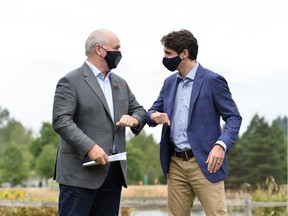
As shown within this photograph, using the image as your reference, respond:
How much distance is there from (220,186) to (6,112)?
74050 mm

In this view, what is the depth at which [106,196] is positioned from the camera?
4.18 metres

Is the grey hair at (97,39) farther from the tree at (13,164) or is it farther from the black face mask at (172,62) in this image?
the tree at (13,164)

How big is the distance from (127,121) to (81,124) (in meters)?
0.30

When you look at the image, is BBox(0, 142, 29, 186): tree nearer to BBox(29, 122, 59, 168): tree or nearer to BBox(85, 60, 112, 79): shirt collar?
BBox(29, 122, 59, 168): tree

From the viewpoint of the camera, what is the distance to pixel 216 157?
4148 mm

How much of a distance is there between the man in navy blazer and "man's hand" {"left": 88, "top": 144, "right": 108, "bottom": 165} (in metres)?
0.50

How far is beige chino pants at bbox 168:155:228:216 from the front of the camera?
170 inches

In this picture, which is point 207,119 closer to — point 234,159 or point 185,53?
Answer: point 185,53

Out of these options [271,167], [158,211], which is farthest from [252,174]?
[158,211]

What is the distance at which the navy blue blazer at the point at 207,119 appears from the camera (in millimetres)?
4289

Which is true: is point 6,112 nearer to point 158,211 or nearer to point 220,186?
point 158,211

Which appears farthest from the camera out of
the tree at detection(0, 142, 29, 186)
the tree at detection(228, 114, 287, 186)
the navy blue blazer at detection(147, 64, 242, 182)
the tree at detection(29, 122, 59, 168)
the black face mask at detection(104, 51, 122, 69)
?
the tree at detection(29, 122, 59, 168)

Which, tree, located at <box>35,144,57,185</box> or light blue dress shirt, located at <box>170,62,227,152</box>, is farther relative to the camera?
tree, located at <box>35,144,57,185</box>

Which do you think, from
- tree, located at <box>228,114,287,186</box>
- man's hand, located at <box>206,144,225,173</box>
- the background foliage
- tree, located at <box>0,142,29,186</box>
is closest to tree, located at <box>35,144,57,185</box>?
the background foliage
